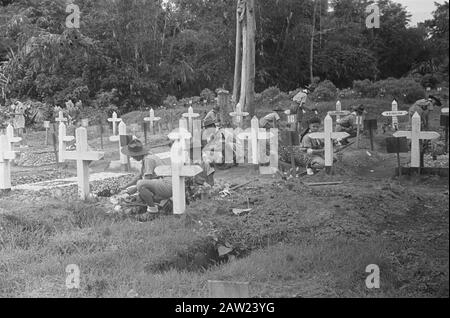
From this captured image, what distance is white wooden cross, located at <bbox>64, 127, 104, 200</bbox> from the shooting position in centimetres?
591

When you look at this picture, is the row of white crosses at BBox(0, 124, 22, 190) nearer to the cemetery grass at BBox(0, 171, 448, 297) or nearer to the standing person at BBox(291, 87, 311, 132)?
the cemetery grass at BBox(0, 171, 448, 297)

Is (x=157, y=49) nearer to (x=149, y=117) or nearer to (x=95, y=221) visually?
(x=149, y=117)

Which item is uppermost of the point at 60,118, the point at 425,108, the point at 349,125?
the point at 425,108

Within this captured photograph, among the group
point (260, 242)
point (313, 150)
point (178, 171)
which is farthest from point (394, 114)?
point (178, 171)

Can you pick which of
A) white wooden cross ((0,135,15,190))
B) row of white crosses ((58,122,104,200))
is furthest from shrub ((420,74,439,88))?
white wooden cross ((0,135,15,190))

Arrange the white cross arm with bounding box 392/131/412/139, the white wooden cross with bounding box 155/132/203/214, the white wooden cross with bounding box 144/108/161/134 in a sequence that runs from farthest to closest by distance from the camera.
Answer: the white wooden cross with bounding box 144/108/161/134 < the white cross arm with bounding box 392/131/412/139 < the white wooden cross with bounding box 155/132/203/214

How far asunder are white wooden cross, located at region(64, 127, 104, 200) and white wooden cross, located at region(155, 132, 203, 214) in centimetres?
109

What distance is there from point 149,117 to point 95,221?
10.3ft

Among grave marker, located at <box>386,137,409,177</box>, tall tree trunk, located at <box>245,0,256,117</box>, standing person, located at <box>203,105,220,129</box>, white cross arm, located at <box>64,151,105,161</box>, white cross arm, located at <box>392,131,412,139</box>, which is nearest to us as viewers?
grave marker, located at <box>386,137,409,177</box>

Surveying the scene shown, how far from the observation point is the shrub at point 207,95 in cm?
784

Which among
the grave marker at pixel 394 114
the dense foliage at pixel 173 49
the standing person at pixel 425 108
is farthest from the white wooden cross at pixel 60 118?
the standing person at pixel 425 108

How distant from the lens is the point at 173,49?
276 inches

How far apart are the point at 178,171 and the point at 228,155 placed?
2219 mm

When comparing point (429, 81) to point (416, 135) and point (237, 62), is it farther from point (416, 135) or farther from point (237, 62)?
point (237, 62)
